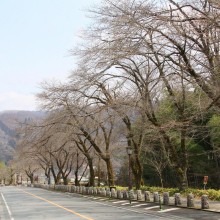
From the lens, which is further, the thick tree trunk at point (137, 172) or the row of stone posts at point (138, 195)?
the thick tree trunk at point (137, 172)

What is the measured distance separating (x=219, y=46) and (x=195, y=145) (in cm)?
2740

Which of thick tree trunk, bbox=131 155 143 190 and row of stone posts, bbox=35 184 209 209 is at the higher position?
thick tree trunk, bbox=131 155 143 190

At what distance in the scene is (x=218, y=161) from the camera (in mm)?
45219

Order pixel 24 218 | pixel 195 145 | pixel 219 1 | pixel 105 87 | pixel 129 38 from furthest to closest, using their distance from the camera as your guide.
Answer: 1. pixel 195 145
2. pixel 105 87
3. pixel 24 218
4. pixel 129 38
5. pixel 219 1

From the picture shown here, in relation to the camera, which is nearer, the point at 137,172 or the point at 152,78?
the point at 152,78

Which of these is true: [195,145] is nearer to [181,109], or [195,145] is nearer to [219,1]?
[181,109]

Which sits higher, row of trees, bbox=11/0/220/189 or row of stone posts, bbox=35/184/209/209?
row of trees, bbox=11/0/220/189

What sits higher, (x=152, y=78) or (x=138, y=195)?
(x=152, y=78)

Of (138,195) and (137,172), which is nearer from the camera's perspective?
(138,195)

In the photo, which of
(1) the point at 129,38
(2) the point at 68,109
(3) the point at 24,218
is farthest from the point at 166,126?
(2) the point at 68,109

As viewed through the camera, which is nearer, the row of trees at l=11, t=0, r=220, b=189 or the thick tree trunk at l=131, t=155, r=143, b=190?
the row of trees at l=11, t=0, r=220, b=189

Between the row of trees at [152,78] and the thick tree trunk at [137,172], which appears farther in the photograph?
the thick tree trunk at [137,172]

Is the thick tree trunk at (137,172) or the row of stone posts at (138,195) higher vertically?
the thick tree trunk at (137,172)

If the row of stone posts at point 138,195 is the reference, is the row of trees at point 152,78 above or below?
above
